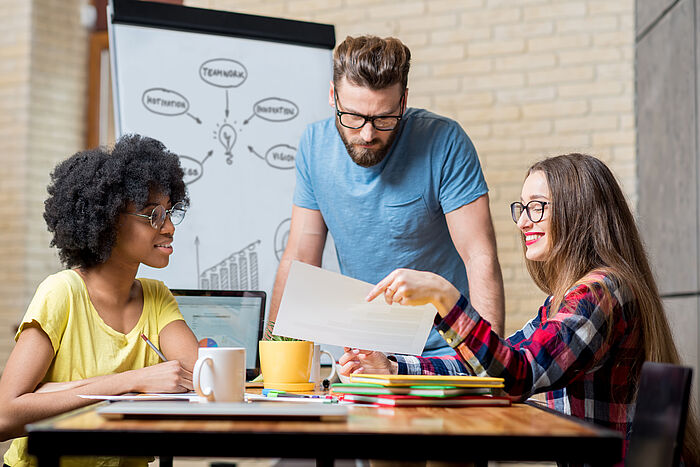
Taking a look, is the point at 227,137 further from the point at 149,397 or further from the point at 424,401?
the point at 424,401

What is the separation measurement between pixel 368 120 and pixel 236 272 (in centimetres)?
96

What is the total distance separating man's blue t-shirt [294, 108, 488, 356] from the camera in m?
2.06

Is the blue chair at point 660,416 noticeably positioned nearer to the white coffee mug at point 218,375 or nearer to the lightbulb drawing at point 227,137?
the white coffee mug at point 218,375

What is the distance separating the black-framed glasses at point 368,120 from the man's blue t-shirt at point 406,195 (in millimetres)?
179

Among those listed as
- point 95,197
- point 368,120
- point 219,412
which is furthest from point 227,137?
point 219,412

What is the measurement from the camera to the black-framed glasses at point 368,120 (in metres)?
1.88

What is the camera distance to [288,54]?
277 cm

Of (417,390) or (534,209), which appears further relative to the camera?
(534,209)

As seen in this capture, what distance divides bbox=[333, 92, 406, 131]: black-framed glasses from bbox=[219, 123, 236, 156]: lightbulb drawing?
83cm

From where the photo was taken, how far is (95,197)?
1577 millimetres

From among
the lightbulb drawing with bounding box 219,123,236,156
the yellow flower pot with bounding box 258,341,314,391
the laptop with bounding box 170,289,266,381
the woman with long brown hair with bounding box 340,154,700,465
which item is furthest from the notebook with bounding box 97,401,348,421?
the lightbulb drawing with bounding box 219,123,236,156

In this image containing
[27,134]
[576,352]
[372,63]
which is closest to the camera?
[576,352]

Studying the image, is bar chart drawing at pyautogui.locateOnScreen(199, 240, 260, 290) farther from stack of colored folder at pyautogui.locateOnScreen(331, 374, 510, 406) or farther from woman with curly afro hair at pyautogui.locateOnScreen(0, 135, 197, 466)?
stack of colored folder at pyautogui.locateOnScreen(331, 374, 510, 406)

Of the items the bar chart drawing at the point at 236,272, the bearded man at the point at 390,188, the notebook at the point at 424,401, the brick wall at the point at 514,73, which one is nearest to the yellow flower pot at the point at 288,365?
the notebook at the point at 424,401
